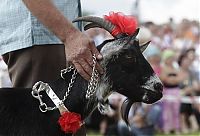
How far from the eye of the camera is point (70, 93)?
2.90 metres

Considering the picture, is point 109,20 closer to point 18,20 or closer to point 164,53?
point 18,20

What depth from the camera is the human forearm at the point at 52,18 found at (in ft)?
9.22

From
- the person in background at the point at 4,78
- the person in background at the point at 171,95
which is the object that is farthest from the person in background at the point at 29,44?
the person in background at the point at 171,95

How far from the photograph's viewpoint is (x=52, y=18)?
9.23ft

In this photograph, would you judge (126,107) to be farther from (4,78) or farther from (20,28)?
(4,78)

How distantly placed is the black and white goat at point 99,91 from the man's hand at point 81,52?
3.0 inches

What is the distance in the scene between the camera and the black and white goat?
9.20 ft

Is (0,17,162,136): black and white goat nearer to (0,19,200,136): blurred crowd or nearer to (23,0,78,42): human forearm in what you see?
(23,0,78,42): human forearm

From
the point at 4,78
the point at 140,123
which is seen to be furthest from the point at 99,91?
the point at 140,123

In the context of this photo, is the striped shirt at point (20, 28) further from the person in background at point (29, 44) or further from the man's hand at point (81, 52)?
the man's hand at point (81, 52)

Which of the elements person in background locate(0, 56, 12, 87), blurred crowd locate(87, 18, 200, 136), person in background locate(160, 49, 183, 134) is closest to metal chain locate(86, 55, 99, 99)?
person in background locate(0, 56, 12, 87)

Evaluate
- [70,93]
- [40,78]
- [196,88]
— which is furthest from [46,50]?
[196,88]

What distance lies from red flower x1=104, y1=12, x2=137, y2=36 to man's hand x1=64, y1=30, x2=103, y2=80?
0.56 feet

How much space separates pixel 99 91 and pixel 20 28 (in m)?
0.62
